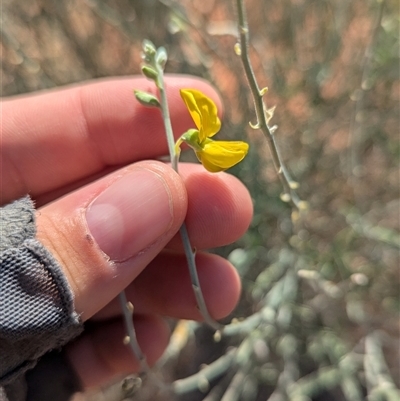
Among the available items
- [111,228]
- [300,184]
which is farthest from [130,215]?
[300,184]

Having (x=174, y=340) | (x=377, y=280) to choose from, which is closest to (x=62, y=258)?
(x=174, y=340)

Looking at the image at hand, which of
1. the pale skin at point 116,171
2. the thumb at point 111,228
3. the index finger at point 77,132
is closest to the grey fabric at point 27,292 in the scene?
the thumb at point 111,228

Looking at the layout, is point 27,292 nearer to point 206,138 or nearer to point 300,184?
point 206,138

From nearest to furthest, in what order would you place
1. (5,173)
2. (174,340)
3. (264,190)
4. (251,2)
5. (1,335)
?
(1,335), (5,173), (174,340), (264,190), (251,2)

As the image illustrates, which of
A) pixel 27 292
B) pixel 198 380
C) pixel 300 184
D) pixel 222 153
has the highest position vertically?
pixel 222 153

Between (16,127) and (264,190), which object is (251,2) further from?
(16,127)
